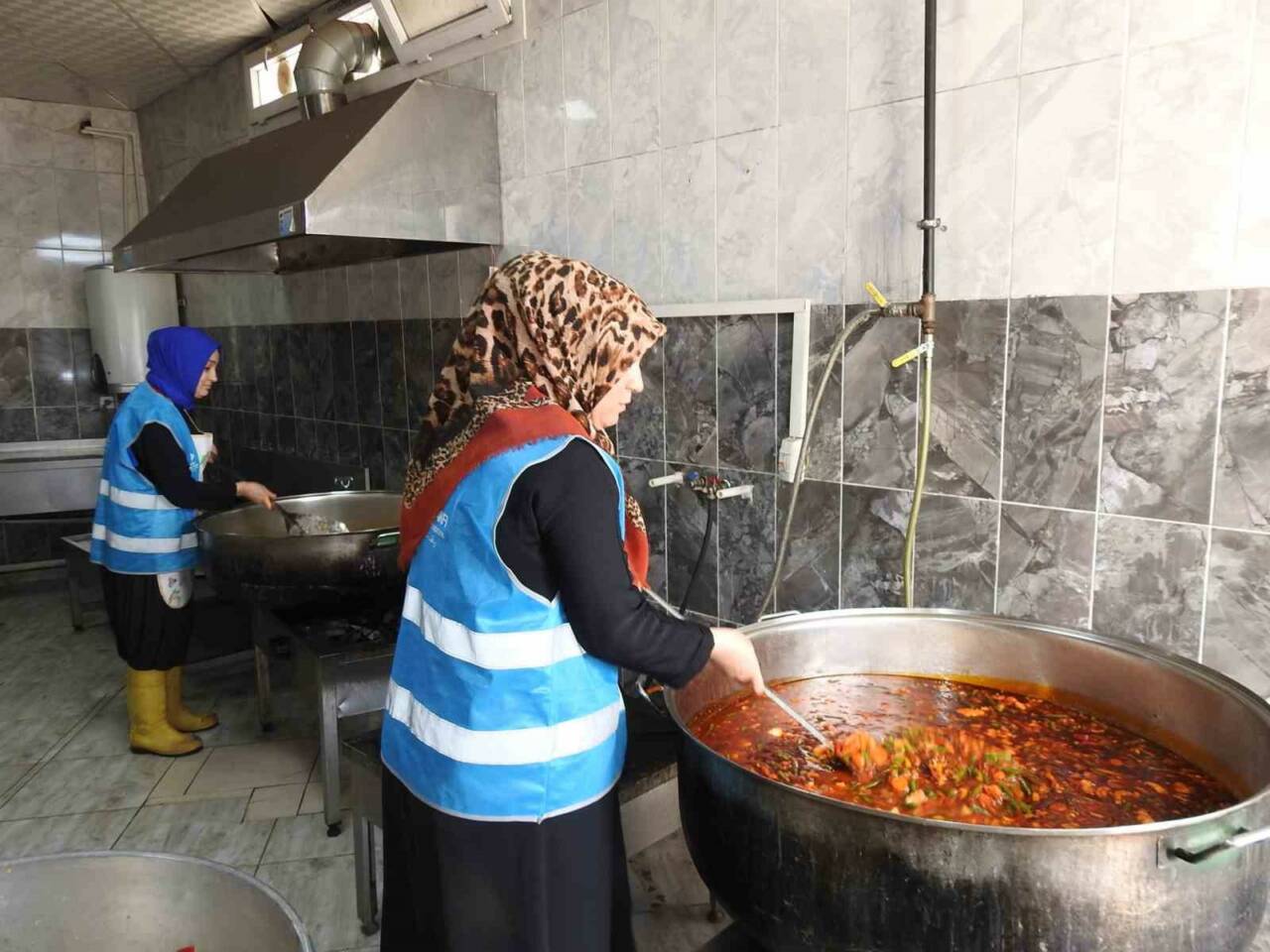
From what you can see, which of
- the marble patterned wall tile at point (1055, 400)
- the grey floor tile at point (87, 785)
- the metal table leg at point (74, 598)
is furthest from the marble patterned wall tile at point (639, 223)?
the metal table leg at point (74, 598)

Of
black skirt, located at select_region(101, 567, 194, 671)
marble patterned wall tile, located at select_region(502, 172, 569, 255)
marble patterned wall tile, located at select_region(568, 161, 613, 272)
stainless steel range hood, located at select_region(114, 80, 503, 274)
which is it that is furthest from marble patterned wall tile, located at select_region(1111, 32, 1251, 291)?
black skirt, located at select_region(101, 567, 194, 671)

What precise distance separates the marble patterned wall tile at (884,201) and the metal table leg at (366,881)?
166cm

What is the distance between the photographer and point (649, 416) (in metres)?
2.62

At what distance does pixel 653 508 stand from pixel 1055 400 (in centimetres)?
120

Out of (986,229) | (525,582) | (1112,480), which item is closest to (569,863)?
(525,582)

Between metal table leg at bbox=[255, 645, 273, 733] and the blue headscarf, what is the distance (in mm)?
926

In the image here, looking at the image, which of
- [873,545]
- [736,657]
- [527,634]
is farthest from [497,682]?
[873,545]

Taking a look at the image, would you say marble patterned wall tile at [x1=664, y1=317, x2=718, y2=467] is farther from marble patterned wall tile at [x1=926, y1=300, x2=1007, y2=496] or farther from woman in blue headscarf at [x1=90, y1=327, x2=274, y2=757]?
woman in blue headscarf at [x1=90, y1=327, x2=274, y2=757]

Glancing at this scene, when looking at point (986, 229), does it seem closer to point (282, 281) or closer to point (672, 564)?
point (672, 564)

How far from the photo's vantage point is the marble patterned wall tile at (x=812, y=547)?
7.04 feet

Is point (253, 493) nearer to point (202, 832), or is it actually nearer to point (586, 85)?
point (202, 832)

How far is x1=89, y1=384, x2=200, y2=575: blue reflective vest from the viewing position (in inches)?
117

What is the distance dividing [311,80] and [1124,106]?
2.81 metres

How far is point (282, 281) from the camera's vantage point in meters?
4.29
